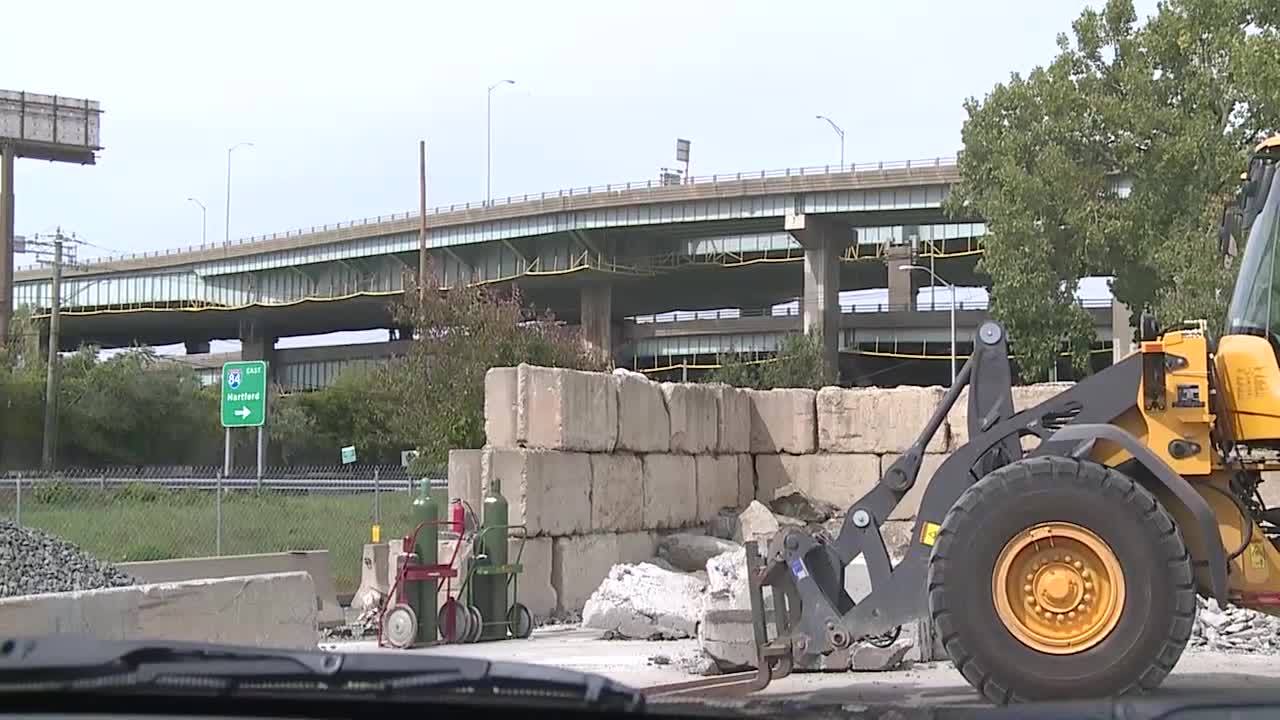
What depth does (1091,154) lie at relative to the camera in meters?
25.5

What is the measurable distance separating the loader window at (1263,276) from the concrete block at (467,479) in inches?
316

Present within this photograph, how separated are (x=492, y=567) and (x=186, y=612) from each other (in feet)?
12.0

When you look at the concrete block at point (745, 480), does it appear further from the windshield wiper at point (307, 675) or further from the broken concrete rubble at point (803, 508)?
the windshield wiper at point (307, 675)

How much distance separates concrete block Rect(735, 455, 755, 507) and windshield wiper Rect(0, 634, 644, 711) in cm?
1783

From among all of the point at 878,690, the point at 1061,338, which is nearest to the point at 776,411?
the point at 1061,338

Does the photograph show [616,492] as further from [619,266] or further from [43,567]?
[619,266]

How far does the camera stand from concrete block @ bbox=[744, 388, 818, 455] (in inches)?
804

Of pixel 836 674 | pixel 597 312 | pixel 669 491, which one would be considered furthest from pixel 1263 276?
pixel 597 312

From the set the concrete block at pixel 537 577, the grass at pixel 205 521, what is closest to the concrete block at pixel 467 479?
the concrete block at pixel 537 577

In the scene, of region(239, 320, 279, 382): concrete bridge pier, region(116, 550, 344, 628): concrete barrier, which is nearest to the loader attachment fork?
region(116, 550, 344, 628): concrete barrier

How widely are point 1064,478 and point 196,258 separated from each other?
6615cm

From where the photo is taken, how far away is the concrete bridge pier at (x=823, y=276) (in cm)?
5459

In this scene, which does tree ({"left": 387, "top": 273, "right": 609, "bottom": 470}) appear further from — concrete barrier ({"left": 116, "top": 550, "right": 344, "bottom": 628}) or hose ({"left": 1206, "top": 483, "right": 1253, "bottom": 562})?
hose ({"left": 1206, "top": 483, "right": 1253, "bottom": 562})

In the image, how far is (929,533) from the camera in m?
8.05
